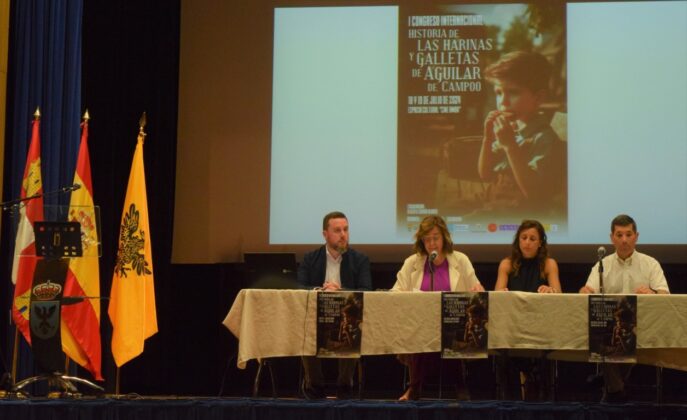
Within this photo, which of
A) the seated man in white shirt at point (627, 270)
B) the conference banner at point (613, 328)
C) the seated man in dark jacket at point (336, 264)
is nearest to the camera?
the conference banner at point (613, 328)

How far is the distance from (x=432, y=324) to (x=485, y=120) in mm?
2528

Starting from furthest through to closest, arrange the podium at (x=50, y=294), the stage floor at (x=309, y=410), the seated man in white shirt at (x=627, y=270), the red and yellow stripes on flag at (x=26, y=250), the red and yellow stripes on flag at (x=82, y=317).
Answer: the red and yellow stripes on flag at (x=82, y=317), the red and yellow stripes on flag at (x=26, y=250), the seated man in white shirt at (x=627, y=270), the podium at (x=50, y=294), the stage floor at (x=309, y=410)

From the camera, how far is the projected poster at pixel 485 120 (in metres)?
6.47

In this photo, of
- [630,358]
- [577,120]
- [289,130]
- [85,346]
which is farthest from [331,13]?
[630,358]

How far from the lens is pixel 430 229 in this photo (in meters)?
4.97

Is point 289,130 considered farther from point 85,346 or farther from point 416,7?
point 85,346

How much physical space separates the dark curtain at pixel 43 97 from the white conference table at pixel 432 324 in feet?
7.99

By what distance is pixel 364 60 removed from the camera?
6734mm

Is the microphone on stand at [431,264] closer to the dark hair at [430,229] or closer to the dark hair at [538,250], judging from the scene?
the dark hair at [430,229]

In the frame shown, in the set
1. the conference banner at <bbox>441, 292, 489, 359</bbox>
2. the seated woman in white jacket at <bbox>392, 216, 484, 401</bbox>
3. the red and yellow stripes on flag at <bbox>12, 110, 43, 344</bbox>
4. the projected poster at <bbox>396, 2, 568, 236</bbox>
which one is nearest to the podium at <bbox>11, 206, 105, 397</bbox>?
the red and yellow stripes on flag at <bbox>12, 110, 43, 344</bbox>

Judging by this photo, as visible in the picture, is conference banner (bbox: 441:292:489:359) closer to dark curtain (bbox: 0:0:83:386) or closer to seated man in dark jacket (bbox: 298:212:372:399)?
seated man in dark jacket (bbox: 298:212:372:399)

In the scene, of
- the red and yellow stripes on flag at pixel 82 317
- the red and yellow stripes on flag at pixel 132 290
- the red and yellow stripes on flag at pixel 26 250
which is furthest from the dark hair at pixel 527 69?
the red and yellow stripes on flag at pixel 26 250

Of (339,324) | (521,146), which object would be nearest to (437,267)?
(339,324)

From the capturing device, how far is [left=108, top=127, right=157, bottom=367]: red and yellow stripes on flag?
5.84 metres
